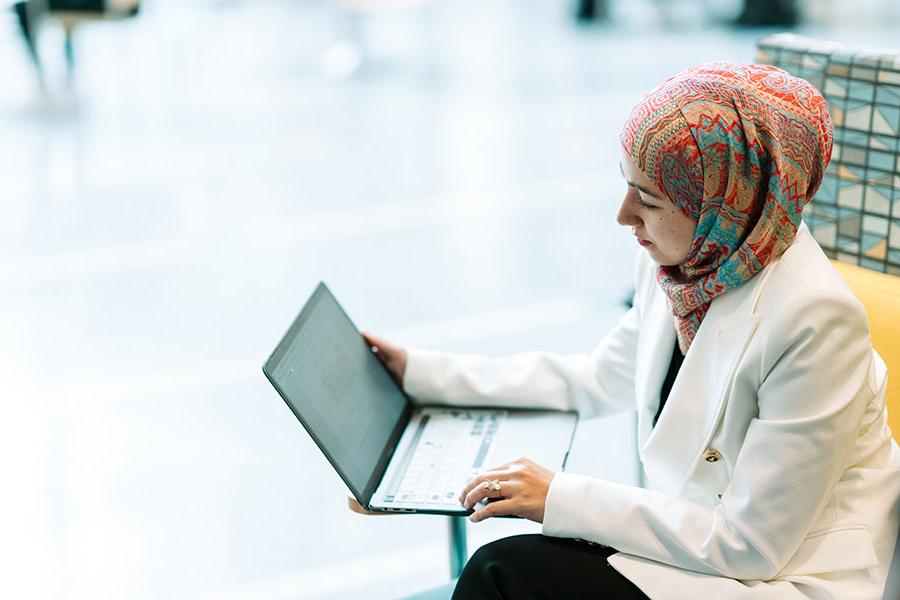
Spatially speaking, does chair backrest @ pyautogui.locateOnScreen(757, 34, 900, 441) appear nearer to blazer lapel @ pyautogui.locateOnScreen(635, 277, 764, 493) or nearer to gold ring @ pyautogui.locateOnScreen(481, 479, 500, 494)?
blazer lapel @ pyautogui.locateOnScreen(635, 277, 764, 493)

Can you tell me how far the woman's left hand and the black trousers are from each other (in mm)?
50

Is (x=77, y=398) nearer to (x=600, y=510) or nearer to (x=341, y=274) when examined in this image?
(x=341, y=274)

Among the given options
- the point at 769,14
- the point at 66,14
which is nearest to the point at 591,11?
the point at 769,14

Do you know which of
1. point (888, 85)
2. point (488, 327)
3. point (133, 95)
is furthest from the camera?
point (133, 95)

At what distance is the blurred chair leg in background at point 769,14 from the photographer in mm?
8445

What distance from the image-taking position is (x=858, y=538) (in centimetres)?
154

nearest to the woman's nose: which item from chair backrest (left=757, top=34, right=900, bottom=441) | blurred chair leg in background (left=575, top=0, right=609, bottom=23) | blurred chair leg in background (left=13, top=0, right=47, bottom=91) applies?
chair backrest (left=757, top=34, right=900, bottom=441)

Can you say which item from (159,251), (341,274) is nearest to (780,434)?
(341,274)

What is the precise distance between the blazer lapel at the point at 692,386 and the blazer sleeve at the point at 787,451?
65 millimetres

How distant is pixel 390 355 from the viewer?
6.60 ft

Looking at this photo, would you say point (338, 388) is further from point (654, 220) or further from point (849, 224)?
point (849, 224)

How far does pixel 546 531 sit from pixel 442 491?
202 mm

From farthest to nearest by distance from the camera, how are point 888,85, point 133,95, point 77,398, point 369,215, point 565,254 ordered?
point 133,95
point 369,215
point 565,254
point 77,398
point 888,85

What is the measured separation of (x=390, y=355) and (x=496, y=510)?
496 millimetres
